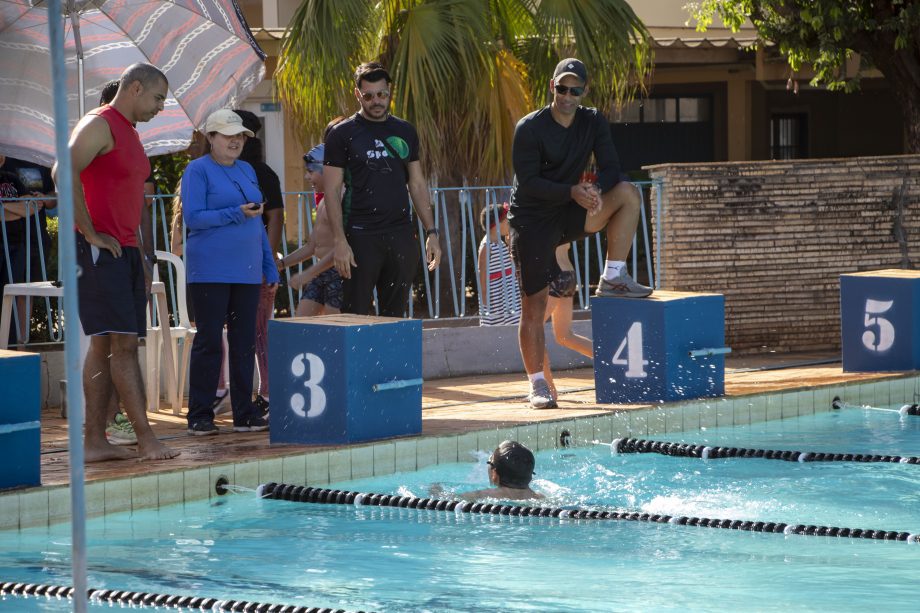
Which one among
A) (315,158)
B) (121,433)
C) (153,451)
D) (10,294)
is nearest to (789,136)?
(315,158)

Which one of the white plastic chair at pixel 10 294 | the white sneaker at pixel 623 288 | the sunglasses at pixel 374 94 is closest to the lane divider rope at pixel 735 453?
the white sneaker at pixel 623 288

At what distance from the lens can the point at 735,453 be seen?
8094 mm

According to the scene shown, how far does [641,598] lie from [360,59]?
8955mm

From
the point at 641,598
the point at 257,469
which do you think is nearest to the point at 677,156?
the point at 257,469

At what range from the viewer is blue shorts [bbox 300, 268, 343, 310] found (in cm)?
917

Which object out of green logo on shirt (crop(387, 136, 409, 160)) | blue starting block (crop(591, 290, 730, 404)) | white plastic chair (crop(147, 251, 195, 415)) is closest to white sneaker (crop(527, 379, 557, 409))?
blue starting block (crop(591, 290, 730, 404))

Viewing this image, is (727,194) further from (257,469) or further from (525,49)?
(257,469)

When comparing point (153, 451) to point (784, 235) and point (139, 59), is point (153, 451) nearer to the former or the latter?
point (139, 59)

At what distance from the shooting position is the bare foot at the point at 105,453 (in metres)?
7.08

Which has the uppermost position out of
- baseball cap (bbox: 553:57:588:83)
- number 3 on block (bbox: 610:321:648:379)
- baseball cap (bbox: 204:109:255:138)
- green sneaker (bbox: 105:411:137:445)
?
baseball cap (bbox: 553:57:588:83)

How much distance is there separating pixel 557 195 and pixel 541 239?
0.33m

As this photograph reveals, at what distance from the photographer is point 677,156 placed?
77.3 feet

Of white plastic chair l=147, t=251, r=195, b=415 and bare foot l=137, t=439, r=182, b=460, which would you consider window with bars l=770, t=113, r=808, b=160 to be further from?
bare foot l=137, t=439, r=182, b=460

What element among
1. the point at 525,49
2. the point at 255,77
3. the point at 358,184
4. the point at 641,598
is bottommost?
the point at 641,598
